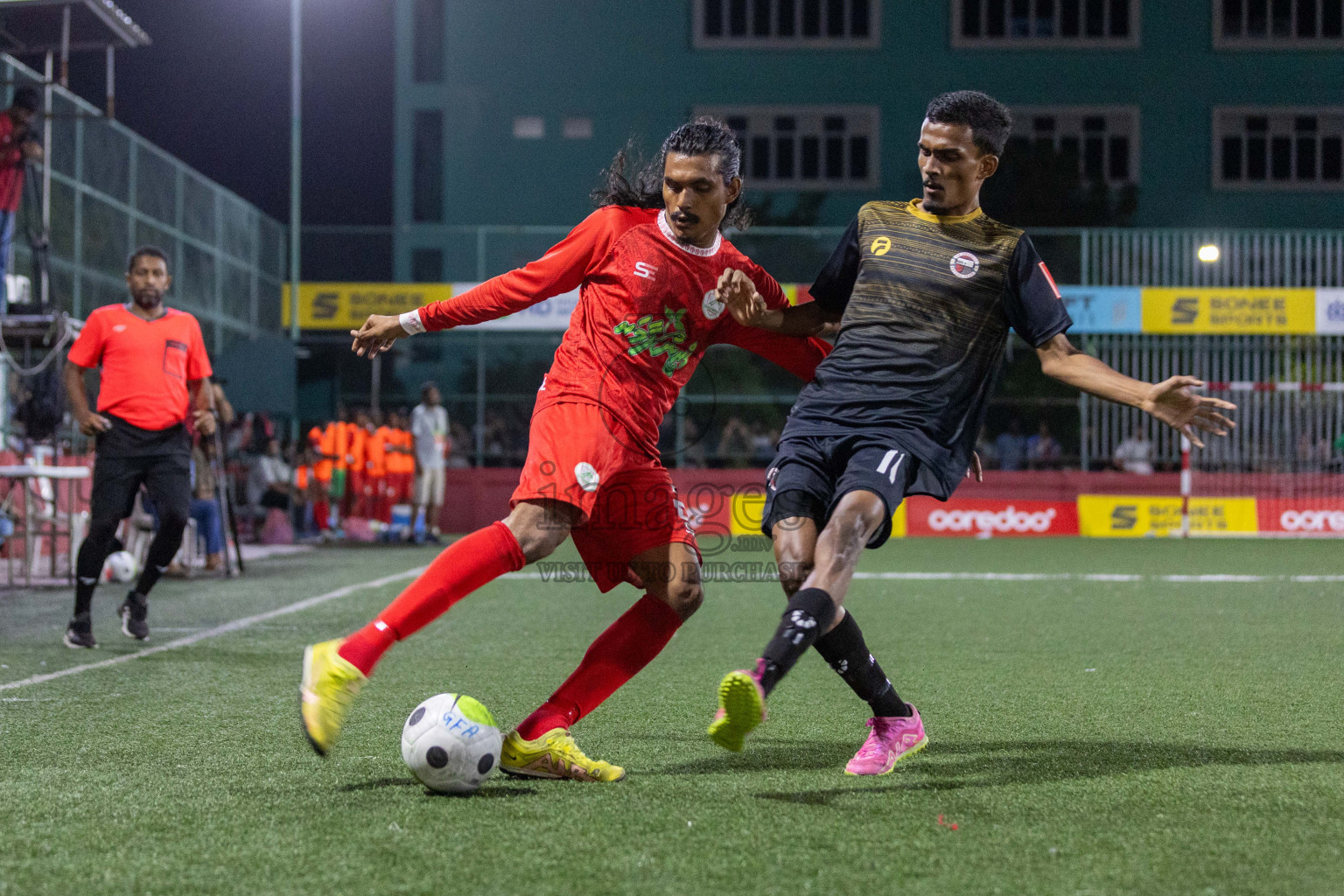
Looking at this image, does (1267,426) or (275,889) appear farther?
(1267,426)

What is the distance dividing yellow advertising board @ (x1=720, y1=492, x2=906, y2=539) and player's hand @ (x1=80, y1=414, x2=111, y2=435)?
1033 cm

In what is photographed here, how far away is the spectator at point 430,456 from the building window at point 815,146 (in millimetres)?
15577

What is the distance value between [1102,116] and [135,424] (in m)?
28.4

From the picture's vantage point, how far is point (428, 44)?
32.0m

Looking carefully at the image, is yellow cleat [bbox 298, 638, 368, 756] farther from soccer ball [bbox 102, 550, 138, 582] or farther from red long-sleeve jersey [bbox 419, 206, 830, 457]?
soccer ball [bbox 102, 550, 138, 582]

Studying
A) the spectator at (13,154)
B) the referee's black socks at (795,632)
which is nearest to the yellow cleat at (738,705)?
the referee's black socks at (795,632)

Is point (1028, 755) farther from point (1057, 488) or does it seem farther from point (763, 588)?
point (1057, 488)

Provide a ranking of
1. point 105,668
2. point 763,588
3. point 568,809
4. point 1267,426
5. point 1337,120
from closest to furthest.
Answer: point 568,809 → point 105,668 → point 763,588 → point 1267,426 → point 1337,120

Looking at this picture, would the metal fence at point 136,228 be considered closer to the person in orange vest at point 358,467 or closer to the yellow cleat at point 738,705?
the person in orange vest at point 358,467

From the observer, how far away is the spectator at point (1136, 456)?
65.9ft

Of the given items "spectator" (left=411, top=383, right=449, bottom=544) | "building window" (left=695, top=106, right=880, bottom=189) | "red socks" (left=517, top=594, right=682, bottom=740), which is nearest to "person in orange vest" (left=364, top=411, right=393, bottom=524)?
"spectator" (left=411, top=383, right=449, bottom=544)

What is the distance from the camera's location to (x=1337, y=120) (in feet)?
101

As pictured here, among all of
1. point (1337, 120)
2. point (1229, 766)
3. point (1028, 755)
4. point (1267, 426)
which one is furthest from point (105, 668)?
point (1337, 120)

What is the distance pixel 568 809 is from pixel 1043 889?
47.9 inches
